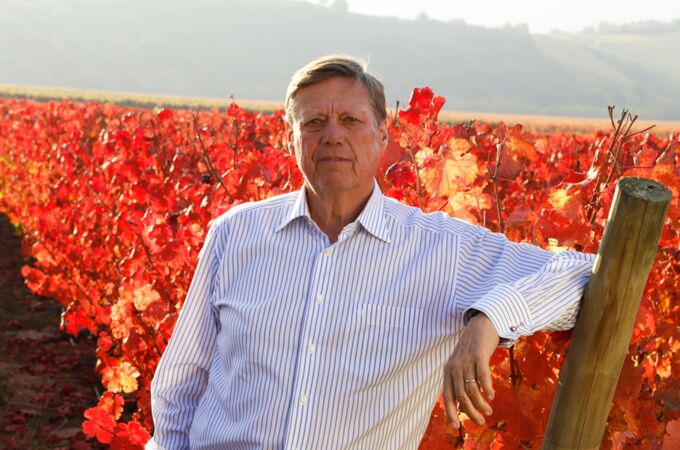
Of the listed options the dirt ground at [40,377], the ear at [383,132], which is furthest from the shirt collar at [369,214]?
the dirt ground at [40,377]

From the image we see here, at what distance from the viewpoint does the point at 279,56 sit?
458 ft

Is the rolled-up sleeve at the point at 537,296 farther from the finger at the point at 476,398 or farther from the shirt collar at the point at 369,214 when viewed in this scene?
the shirt collar at the point at 369,214

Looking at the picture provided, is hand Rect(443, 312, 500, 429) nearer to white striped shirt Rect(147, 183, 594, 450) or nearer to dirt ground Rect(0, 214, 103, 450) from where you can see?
white striped shirt Rect(147, 183, 594, 450)

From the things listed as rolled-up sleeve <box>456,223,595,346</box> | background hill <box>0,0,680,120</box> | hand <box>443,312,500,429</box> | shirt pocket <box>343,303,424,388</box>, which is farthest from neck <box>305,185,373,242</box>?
background hill <box>0,0,680,120</box>

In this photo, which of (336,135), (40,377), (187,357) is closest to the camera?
(336,135)

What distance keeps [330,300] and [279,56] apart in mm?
141062

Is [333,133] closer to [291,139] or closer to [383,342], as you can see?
[291,139]

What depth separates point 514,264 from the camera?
1.82m

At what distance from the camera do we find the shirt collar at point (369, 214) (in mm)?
1967

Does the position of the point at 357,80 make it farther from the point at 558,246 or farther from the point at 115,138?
the point at 115,138

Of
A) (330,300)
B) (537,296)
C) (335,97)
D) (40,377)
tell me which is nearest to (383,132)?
(335,97)

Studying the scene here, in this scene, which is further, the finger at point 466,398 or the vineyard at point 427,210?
the vineyard at point 427,210

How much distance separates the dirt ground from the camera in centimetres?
446

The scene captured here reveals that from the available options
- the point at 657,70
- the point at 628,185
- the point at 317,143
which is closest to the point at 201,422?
the point at 317,143
